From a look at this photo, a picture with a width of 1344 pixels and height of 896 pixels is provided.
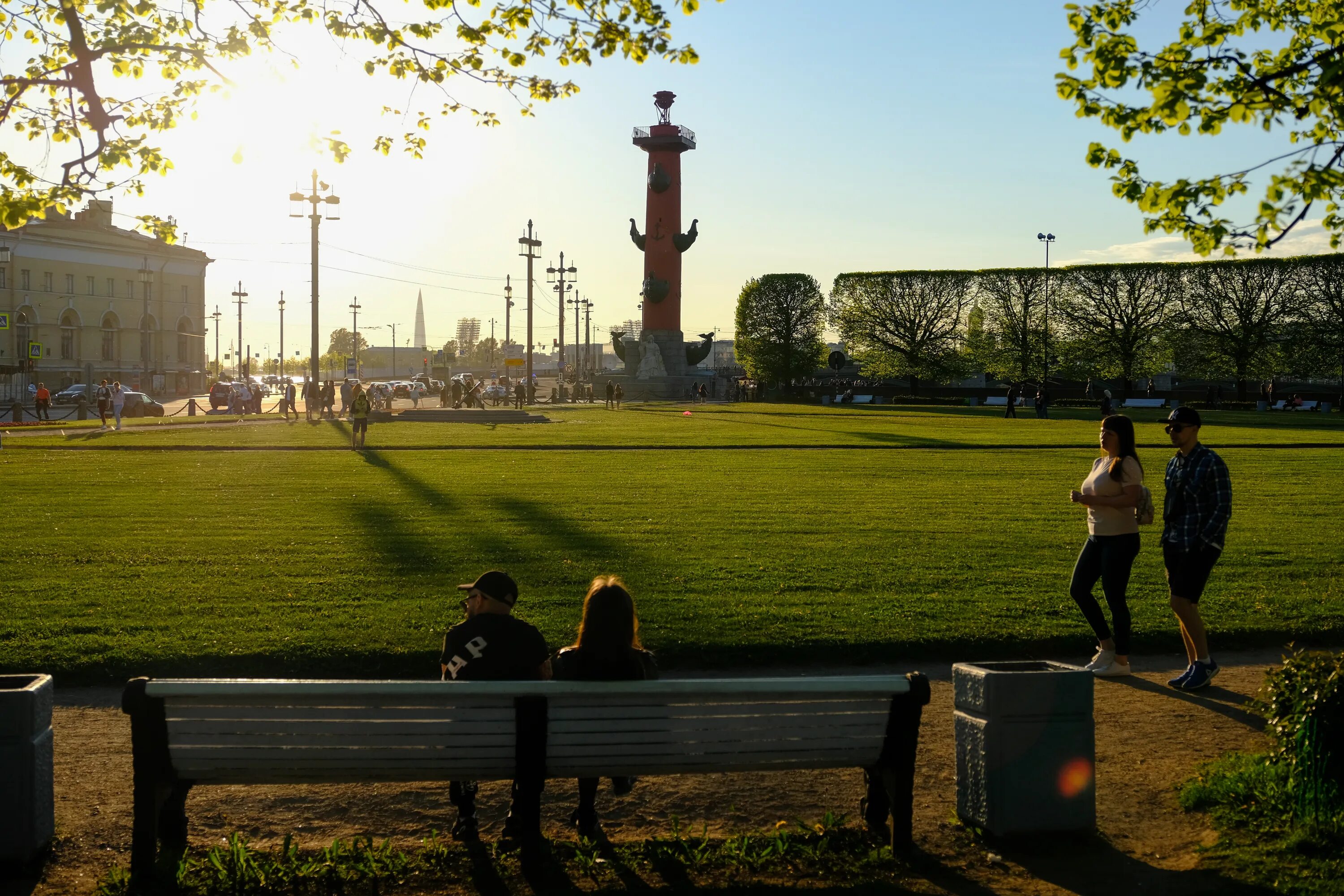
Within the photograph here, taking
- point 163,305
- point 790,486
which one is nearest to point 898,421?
point 790,486

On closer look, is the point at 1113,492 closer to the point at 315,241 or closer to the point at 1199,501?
the point at 1199,501

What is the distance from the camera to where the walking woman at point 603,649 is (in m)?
5.10

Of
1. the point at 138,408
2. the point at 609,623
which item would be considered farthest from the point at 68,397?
the point at 609,623

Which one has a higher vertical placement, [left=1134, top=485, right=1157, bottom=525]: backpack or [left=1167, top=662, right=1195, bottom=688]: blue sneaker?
[left=1134, top=485, right=1157, bottom=525]: backpack

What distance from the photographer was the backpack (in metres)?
7.81

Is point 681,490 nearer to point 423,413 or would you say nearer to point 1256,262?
point 423,413

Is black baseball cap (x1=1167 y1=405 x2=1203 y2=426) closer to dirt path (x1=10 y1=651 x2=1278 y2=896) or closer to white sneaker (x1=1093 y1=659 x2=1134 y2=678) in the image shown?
white sneaker (x1=1093 y1=659 x2=1134 y2=678)

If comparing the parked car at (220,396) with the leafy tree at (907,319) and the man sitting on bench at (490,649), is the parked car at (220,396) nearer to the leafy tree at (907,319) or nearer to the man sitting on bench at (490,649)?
the leafy tree at (907,319)

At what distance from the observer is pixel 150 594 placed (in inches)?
402

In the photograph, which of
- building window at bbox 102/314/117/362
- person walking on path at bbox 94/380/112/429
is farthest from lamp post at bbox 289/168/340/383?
building window at bbox 102/314/117/362

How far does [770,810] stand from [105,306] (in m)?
99.6

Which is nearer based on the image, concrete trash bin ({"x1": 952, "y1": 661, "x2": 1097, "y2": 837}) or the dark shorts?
concrete trash bin ({"x1": 952, "y1": 661, "x2": 1097, "y2": 837})

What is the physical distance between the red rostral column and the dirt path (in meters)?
74.0

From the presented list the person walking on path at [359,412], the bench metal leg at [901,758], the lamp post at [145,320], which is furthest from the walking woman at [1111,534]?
the lamp post at [145,320]
